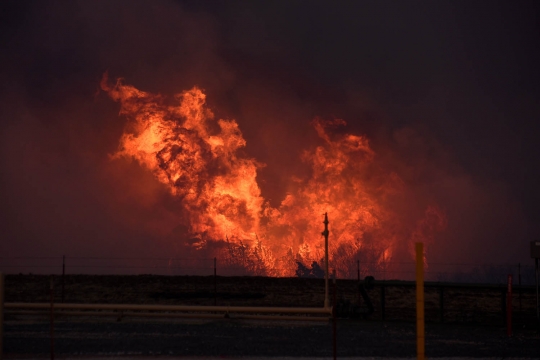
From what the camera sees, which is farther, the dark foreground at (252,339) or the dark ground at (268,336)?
the dark ground at (268,336)

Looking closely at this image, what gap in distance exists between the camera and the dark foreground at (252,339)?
54.7ft

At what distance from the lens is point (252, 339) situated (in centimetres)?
1892

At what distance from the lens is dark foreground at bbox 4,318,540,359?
54.7 ft

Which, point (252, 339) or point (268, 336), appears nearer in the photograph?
point (252, 339)

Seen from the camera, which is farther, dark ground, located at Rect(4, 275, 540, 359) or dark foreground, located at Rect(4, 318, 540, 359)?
dark ground, located at Rect(4, 275, 540, 359)

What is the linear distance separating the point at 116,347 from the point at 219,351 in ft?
8.55

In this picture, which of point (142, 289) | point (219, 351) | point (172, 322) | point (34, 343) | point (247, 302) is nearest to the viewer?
point (219, 351)

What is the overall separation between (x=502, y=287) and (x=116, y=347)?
48.3ft

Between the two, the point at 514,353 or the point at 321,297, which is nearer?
the point at 514,353

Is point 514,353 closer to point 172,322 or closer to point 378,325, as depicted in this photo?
point 378,325

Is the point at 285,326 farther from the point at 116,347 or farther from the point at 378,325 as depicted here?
the point at 116,347

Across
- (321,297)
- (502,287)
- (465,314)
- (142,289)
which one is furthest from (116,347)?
(142,289)

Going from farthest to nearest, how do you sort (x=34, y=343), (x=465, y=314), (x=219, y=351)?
(x=465, y=314) → (x=34, y=343) → (x=219, y=351)

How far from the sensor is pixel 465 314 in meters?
31.7
